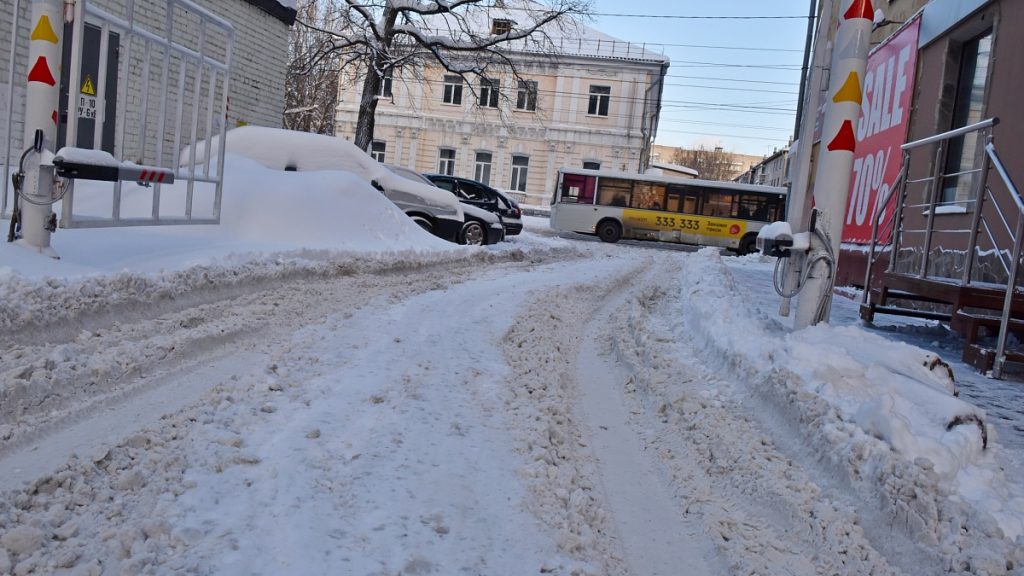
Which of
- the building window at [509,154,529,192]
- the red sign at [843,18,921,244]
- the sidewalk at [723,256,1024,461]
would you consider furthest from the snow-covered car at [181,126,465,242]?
the building window at [509,154,529,192]

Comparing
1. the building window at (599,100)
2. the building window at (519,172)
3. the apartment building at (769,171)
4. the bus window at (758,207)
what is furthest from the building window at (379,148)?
the apartment building at (769,171)

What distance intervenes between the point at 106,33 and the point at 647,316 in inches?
228

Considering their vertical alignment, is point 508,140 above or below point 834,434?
above

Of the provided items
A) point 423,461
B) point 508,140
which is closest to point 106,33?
point 423,461

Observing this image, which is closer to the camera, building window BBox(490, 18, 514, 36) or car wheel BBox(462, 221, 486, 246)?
car wheel BBox(462, 221, 486, 246)

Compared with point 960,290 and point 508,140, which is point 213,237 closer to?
point 960,290

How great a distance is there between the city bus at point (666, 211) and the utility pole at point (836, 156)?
24.1 metres

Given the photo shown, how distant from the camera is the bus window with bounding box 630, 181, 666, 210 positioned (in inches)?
1182

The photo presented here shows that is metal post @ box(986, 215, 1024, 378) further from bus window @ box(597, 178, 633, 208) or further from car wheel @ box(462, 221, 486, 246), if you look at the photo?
bus window @ box(597, 178, 633, 208)

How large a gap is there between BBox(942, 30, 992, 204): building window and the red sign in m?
0.78

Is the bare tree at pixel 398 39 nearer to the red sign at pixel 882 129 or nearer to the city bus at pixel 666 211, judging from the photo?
the city bus at pixel 666 211

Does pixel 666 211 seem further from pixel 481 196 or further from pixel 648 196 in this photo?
pixel 481 196

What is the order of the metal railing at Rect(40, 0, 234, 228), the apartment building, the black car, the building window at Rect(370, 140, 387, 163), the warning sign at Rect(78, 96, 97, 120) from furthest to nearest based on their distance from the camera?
the apartment building < the building window at Rect(370, 140, 387, 163) < the black car < the warning sign at Rect(78, 96, 97, 120) < the metal railing at Rect(40, 0, 234, 228)

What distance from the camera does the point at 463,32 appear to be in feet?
80.2
